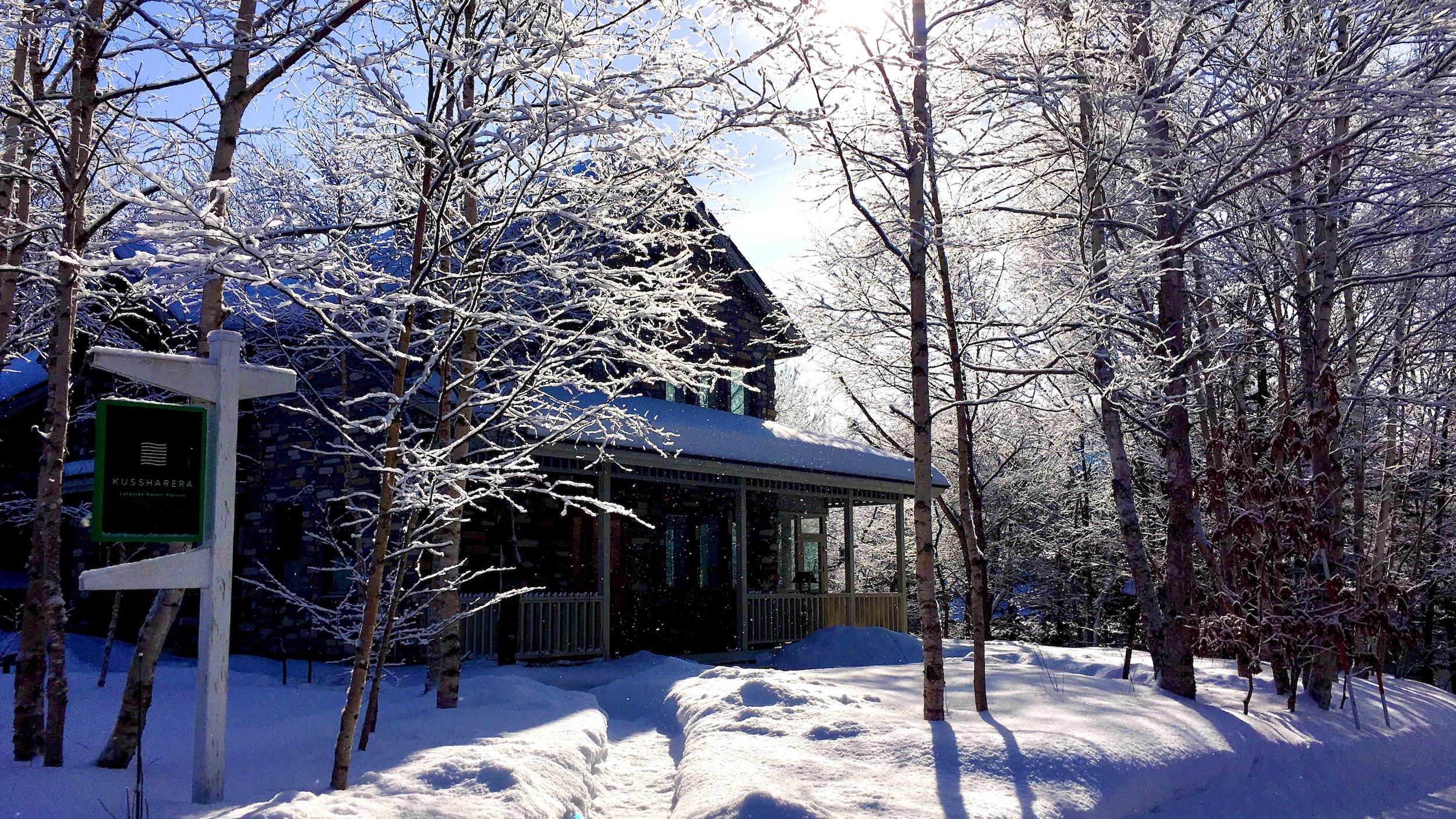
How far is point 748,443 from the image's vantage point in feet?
45.8

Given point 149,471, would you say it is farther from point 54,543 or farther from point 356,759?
point 356,759

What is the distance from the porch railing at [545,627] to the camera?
11408mm

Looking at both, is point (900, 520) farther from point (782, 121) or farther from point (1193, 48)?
point (782, 121)

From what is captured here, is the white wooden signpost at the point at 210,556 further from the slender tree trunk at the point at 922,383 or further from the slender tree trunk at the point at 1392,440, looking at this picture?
the slender tree trunk at the point at 1392,440

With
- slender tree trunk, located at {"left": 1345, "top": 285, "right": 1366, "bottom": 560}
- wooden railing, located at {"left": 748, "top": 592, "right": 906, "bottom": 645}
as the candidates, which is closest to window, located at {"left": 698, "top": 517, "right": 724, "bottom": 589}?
wooden railing, located at {"left": 748, "top": 592, "right": 906, "bottom": 645}

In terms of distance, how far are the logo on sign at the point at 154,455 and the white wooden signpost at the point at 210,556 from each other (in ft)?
0.61

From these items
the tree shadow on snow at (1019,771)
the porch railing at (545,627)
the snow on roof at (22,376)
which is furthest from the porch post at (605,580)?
the snow on roof at (22,376)

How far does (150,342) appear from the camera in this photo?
1435 cm

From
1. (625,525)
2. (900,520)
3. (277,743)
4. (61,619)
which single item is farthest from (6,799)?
(900,520)

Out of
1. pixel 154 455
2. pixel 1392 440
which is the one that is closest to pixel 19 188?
pixel 154 455

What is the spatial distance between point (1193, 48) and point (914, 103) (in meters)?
4.65

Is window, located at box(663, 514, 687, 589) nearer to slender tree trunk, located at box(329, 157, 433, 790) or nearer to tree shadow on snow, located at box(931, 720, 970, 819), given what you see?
tree shadow on snow, located at box(931, 720, 970, 819)

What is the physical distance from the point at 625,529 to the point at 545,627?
111 inches

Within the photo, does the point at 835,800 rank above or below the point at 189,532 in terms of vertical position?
below
